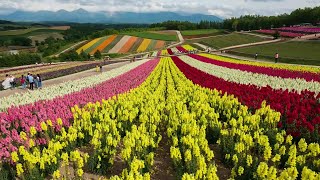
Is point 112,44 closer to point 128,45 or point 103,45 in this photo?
point 103,45

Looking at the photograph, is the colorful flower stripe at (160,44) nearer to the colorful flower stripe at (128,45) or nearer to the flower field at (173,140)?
the colorful flower stripe at (128,45)

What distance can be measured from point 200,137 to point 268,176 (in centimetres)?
260

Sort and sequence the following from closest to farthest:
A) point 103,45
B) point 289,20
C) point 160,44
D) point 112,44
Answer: point 160,44 → point 103,45 → point 112,44 → point 289,20

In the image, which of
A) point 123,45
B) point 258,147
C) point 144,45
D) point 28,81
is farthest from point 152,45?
point 258,147

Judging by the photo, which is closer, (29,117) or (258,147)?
(258,147)

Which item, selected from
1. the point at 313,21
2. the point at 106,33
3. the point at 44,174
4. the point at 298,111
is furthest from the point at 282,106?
the point at 106,33

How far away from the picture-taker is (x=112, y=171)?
28.0ft

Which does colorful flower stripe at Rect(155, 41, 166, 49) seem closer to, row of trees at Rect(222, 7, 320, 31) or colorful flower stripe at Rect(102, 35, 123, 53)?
colorful flower stripe at Rect(102, 35, 123, 53)

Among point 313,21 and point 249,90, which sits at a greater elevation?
point 313,21

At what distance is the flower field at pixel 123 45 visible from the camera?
305 feet

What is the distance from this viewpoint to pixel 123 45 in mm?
100188

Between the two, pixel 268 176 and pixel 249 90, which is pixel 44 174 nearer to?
pixel 268 176

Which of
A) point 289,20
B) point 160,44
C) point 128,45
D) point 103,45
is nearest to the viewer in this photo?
point 160,44

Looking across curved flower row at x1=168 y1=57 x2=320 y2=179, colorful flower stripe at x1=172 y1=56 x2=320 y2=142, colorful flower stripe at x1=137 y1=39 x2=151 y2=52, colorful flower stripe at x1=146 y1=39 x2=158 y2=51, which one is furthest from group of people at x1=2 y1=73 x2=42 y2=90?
colorful flower stripe at x1=146 y1=39 x2=158 y2=51
